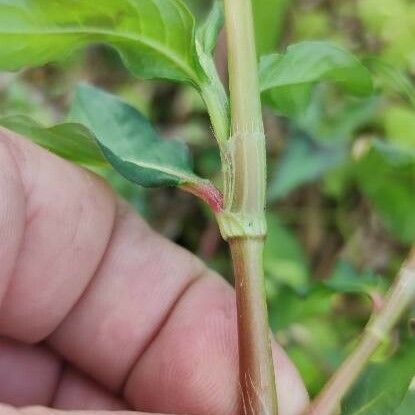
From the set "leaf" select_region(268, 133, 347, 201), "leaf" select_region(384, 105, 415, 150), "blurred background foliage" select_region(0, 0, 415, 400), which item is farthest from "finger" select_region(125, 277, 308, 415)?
"leaf" select_region(384, 105, 415, 150)

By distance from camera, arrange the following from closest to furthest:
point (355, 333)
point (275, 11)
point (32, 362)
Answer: point (32, 362) → point (355, 333) → point (275, 11)

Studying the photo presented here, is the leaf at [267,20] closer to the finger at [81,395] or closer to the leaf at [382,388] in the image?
the finger at [81,395]

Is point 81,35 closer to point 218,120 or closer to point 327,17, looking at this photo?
point 218,120

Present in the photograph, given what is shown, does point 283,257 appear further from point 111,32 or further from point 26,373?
point 111,32

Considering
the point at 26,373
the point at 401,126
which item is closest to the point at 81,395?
the point at 26,373

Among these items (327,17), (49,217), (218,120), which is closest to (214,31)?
(218,120)

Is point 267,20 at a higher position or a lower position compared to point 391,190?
higher

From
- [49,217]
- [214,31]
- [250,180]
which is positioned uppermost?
[214,31]
